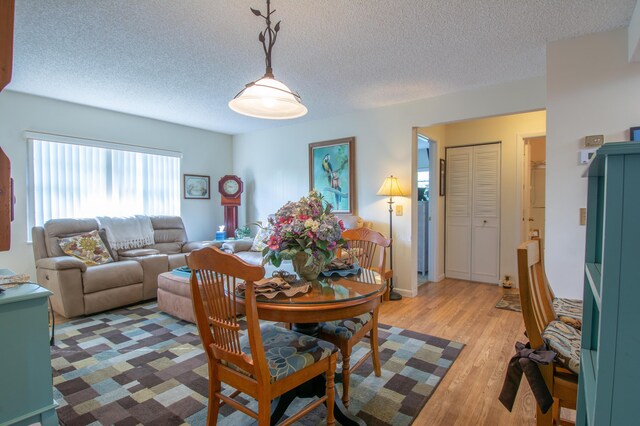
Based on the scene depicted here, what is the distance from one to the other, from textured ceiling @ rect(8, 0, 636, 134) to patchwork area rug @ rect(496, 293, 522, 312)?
2.48 metres

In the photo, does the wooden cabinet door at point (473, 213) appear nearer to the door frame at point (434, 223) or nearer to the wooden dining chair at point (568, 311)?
the door frame at point (434, 223)

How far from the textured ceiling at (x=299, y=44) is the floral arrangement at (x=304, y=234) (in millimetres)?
1348

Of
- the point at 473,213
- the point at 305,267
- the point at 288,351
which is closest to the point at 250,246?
the point at 305,267

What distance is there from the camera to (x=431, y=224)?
4852 mm

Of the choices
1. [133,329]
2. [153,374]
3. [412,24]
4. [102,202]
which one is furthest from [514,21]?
[102,202]

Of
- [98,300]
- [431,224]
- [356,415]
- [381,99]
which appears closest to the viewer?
[356,415]

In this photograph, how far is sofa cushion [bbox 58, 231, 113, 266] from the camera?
11.8 feet

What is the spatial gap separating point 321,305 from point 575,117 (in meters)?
2.60

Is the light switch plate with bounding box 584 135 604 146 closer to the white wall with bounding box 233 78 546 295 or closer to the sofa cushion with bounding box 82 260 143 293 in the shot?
the white wall with bounding box 233 78 546 295

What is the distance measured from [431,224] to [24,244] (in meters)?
5.34

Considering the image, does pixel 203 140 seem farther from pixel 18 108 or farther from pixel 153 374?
pixel 153 374

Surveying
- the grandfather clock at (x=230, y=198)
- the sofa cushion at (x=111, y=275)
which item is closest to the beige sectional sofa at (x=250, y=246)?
the grandfather clock at (x=230, y=198)

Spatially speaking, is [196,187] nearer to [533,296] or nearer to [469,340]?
[469,340]

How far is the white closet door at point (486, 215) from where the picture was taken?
179 inches
